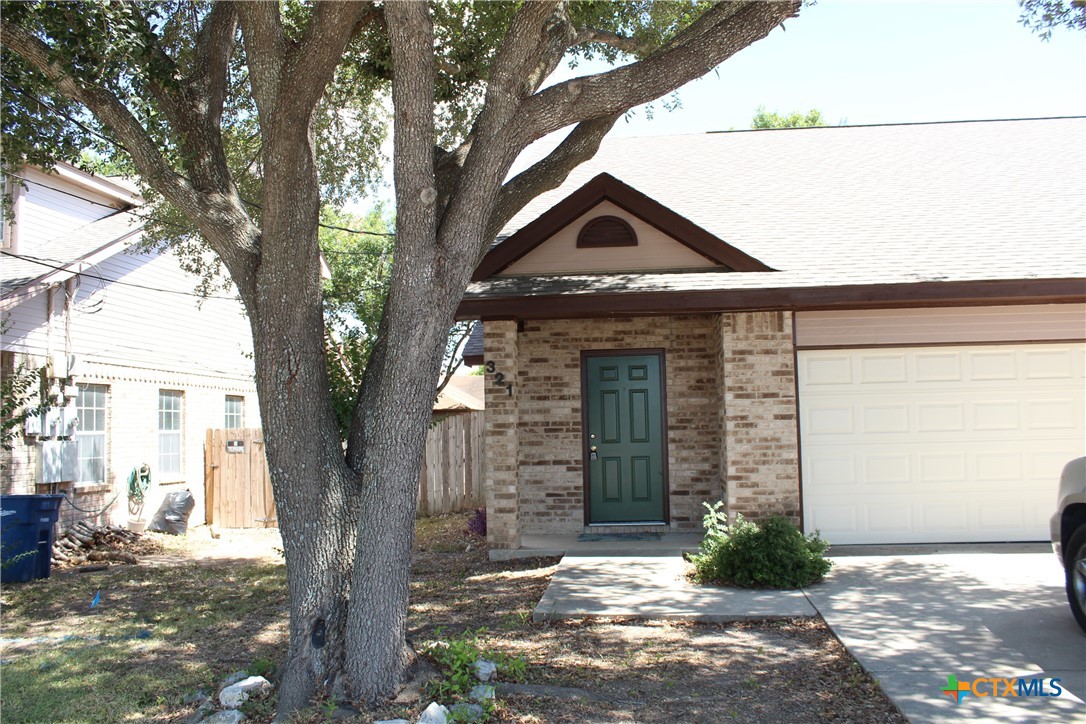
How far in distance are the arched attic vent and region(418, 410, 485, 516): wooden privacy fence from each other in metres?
6.45

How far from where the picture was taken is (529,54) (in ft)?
18.9

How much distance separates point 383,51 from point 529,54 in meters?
3.41

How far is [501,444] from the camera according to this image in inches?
386

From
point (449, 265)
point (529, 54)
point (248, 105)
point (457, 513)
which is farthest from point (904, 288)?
point (457, 513)

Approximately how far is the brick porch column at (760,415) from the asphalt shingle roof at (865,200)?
70cm

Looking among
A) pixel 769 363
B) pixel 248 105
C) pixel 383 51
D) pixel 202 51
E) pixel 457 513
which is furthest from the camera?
pixel 457 513

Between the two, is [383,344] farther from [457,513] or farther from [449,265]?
[457,513]

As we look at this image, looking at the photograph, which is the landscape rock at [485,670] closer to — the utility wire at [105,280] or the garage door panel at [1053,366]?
the garage door panel at [1053,366]

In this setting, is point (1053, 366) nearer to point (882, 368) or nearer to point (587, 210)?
point (882, 368)

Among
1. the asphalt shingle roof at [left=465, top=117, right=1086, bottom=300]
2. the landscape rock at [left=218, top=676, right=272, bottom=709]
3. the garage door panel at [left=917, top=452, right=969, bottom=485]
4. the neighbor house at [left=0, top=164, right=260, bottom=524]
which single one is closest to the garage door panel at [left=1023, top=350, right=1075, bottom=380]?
the asphalt shingle roof at [left=465, top=117, right=1086, bottom=300]

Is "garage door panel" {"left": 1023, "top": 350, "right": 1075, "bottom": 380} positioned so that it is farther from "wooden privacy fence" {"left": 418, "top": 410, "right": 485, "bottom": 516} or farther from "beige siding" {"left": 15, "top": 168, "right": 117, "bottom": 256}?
"beige siding" {"left": 15, "top": 168, "right": 117, "bottom": 256}

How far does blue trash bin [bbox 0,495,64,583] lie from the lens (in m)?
9.73

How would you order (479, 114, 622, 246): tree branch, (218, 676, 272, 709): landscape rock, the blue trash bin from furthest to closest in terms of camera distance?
the blue trash bin, (479, 114, 622, 246): tree branch, (218, 676, 272, 709): landscape rock

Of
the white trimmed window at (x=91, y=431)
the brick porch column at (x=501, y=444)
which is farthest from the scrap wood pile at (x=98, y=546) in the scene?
the brick porch column at (x=501, y=444)
